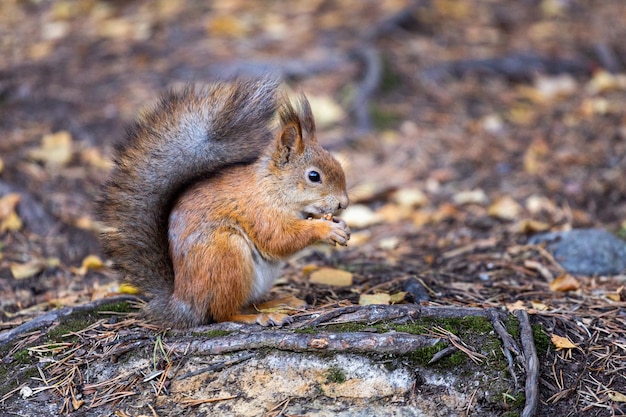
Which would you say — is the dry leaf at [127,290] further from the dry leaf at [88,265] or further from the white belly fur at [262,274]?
the white belly fur at [262,274]

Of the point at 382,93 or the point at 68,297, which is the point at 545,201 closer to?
the point at 382,93

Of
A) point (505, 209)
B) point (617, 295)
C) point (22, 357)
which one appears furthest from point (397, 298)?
point (505, 209)

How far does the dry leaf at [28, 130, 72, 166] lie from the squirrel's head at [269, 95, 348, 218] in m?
1.98

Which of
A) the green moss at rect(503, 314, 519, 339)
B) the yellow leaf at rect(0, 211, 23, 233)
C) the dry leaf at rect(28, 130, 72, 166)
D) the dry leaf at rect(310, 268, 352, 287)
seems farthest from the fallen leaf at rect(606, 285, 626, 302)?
the dry leaf at rect(28, 130, 72, 166)

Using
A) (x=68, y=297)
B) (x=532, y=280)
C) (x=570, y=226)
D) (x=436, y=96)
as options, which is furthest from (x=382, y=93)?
(x=68, y=297)

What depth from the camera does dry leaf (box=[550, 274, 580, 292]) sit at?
2.44 m

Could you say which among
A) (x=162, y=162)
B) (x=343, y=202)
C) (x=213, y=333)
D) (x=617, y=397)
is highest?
(x=162, y=162)

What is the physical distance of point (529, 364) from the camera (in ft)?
6.16

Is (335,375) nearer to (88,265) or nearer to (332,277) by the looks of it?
(332,277)

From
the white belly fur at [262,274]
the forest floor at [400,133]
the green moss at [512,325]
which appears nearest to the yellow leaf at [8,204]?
the forest floor at [400,133]

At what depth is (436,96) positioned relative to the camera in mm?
4723

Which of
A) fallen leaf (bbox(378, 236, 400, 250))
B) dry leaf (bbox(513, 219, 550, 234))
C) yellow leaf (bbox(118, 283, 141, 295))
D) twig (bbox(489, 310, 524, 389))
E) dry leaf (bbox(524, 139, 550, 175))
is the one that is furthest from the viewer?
dry leaf (bbox(524, 139, 550, 175))

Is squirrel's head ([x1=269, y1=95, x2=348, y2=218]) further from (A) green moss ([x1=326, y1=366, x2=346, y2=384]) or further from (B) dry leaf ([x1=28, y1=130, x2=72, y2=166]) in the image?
(B) dry leaf ([x1=28, y1=130, x2=72, y2=166])

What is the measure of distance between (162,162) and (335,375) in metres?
0.81
